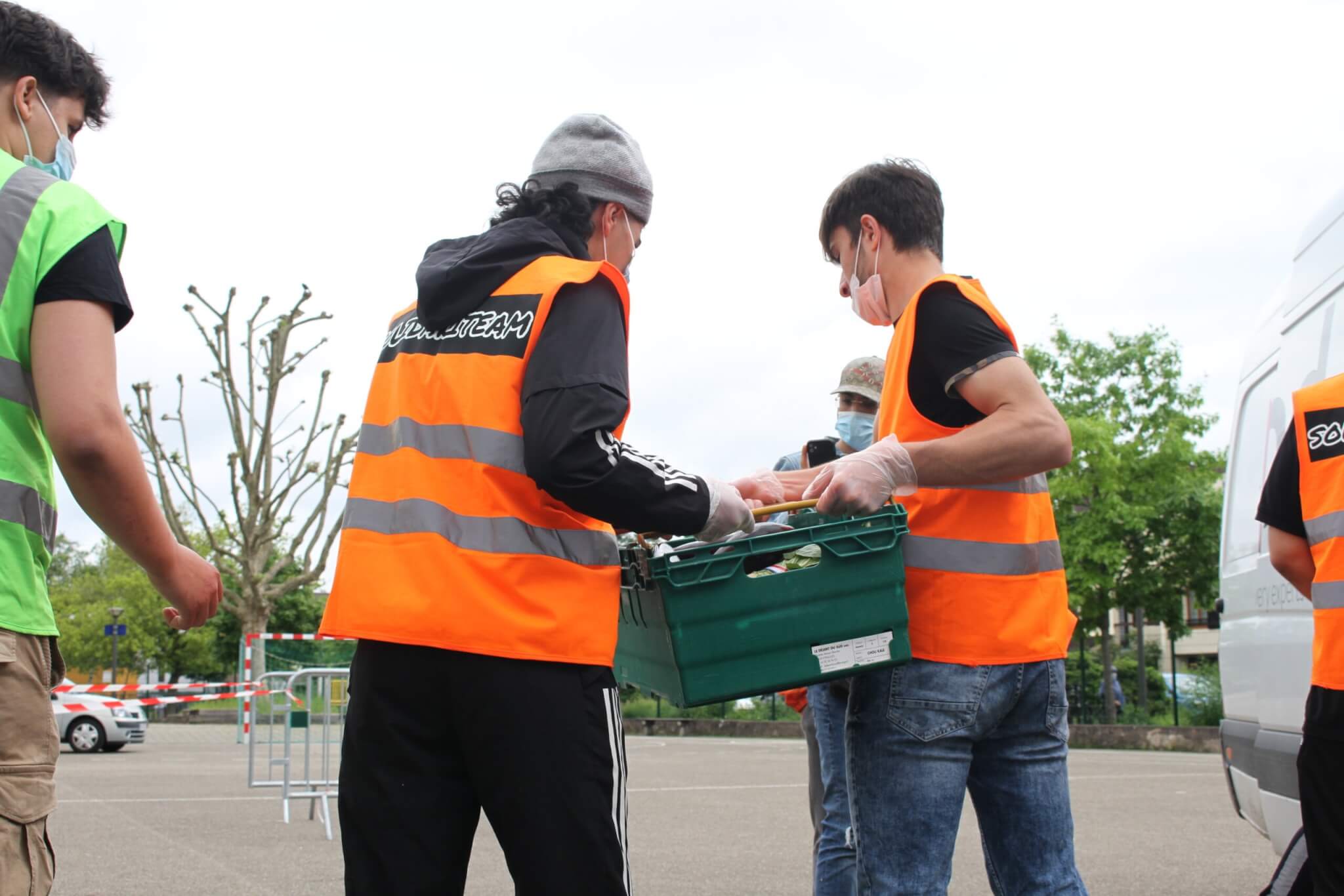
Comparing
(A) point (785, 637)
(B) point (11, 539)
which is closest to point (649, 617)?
(A) point (785, 637)

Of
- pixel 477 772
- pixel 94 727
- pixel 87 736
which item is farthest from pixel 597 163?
pixel 87 736

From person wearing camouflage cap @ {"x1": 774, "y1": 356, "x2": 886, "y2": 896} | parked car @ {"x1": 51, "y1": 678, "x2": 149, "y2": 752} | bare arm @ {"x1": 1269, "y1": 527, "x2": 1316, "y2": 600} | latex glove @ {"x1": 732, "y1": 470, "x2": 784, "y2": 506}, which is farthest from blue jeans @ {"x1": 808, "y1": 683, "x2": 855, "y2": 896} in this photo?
parked car @ {"x1": 51, "y1": 678, "x2": 149, "y2": 752}

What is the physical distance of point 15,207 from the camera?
2039 mm

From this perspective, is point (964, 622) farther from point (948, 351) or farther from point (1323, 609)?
point (1323, 609)

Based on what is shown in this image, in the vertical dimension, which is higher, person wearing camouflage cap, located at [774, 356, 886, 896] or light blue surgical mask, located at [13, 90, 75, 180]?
light blue surgical mask, located at [13, 90, 75, 180]

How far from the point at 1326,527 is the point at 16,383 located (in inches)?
105

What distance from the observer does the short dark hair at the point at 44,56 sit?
2.22m

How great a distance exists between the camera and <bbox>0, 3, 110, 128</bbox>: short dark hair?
222cm

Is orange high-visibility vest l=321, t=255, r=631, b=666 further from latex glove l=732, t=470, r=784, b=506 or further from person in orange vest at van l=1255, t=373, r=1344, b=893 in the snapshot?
person in orange vest at van l=1255, t=373, r=1344, b=893

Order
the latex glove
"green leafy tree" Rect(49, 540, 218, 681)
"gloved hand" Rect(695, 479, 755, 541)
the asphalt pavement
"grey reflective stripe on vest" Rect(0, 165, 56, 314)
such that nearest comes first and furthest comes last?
"grey reflective stripe on vest" Rect(0, 165, 56, 314) < "gloved hand" Rect(695, 479, 755, 541) < the latex glove < the asphalt pavement < "green leafy tree" Rect(49, 540, 218, 681)

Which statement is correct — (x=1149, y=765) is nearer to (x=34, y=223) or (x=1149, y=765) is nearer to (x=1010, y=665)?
(x=1010, y=665)

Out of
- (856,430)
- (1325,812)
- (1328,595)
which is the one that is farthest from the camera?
(856,430)

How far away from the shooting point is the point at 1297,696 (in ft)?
13.5

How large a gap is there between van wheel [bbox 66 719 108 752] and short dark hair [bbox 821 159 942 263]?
18625mm
